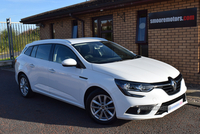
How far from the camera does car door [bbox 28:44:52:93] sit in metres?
5.35

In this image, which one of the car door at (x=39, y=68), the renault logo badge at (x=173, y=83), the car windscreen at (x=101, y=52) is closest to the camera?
the renault logo badge at (x=173, y=83)

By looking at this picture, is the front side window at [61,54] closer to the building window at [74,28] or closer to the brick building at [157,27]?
the brick building at [157,27]

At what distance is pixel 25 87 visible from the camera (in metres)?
6.27

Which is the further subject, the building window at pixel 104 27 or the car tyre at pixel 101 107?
the building window at pixel 104 27

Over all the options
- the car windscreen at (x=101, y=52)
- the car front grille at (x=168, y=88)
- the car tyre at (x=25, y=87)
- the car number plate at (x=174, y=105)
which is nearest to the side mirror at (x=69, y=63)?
the car windscreen at (x=101, y=52)

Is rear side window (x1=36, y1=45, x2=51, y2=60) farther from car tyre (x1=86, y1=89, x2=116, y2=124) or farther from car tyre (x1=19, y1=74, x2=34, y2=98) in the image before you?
car tyre (x1=86, y1=89, x2=116, y2=124)

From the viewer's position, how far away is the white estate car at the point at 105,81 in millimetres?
3729

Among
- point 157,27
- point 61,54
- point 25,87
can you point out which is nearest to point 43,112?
point 61,54

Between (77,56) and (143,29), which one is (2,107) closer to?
(77,56)

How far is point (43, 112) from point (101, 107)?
5.44 ft

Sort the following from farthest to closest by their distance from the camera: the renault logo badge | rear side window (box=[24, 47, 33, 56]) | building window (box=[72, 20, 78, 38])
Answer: building window (box=[72, 20, 78, 38])
rear side window (box=[24, 47, 33, 56])
the renault logo badge

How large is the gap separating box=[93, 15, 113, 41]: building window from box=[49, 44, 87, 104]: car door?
502cm

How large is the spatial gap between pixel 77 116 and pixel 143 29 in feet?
16.9

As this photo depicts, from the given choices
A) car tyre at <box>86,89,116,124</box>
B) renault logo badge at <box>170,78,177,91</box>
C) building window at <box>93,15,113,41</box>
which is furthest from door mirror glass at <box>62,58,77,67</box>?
building window at <box>93,15,113,41</box>
